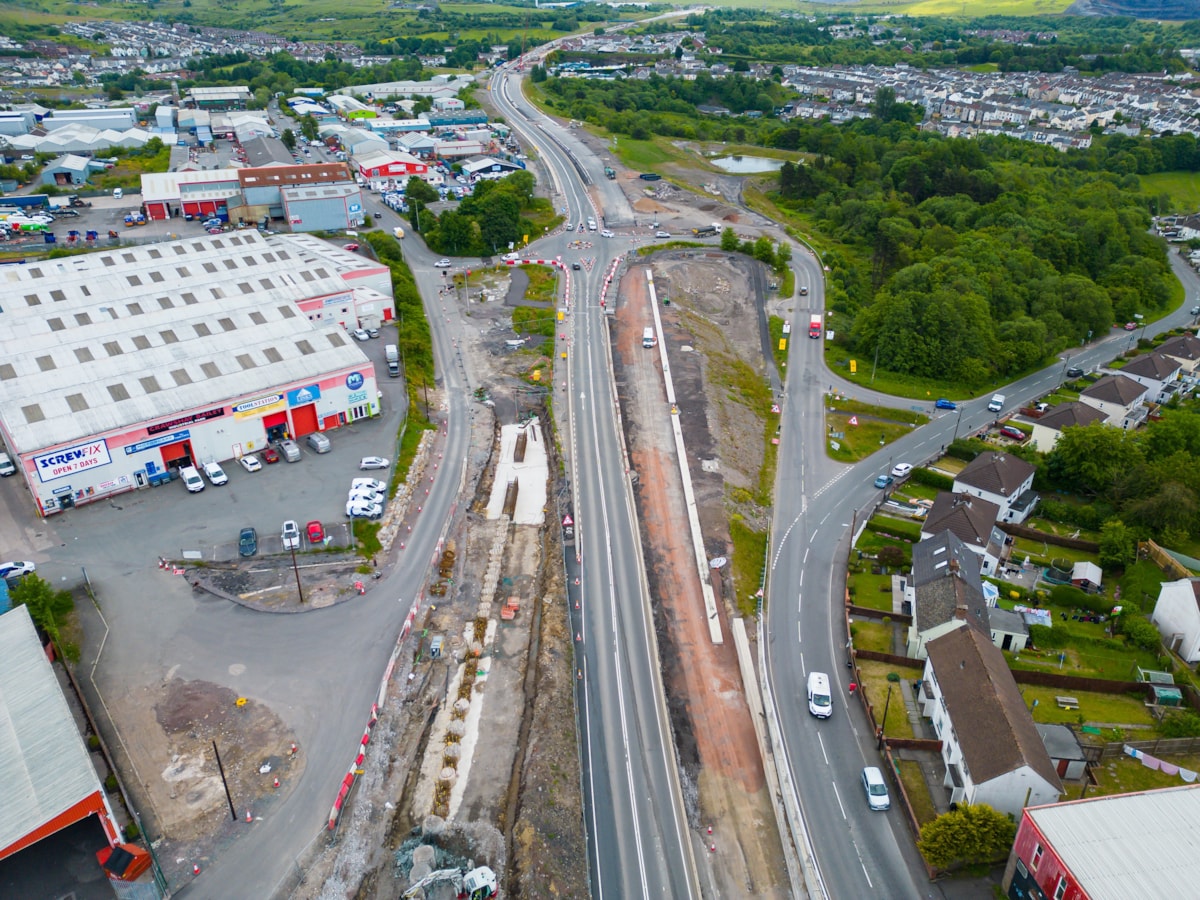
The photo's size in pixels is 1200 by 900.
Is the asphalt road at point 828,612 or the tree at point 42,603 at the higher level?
the tree at point 42,603

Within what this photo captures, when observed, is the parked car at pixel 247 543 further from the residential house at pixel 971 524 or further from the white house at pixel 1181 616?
the white house at pixel 1181 616

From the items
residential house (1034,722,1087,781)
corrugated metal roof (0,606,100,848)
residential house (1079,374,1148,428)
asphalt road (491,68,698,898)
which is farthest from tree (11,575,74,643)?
residential house (1079,374,1148,428)

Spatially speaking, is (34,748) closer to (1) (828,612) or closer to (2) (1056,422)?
(1) (828,612)

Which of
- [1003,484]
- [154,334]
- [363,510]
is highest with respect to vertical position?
[154,334]

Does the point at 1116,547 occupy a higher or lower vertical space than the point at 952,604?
lower

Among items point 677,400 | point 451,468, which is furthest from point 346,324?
point 677,400

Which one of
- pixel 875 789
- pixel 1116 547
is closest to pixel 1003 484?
pixel 1116 547

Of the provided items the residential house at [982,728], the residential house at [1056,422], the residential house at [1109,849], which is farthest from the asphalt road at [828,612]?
the residential house at [1056,422]
